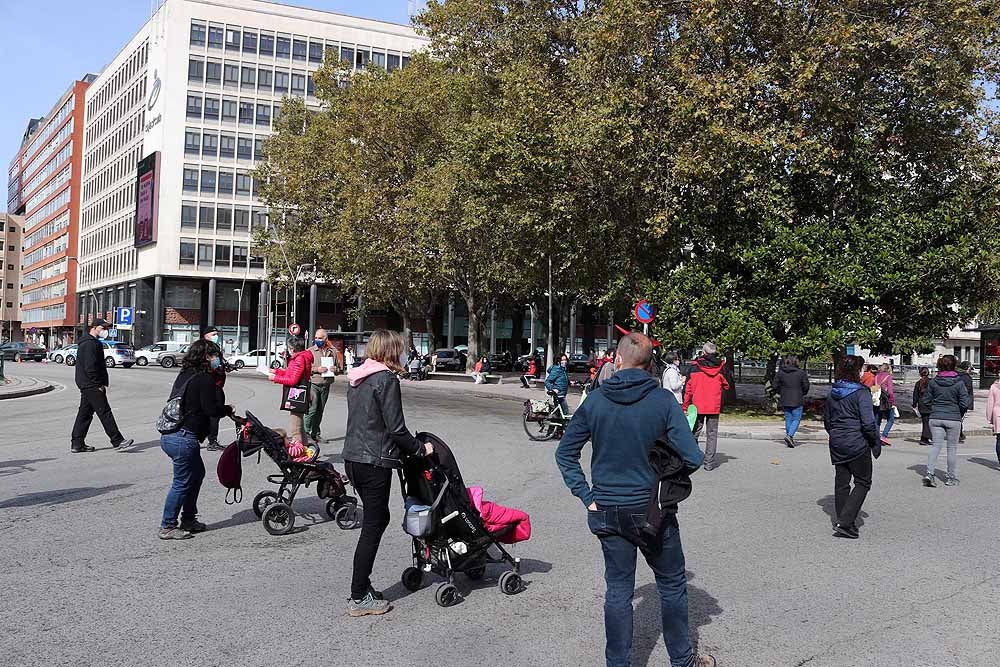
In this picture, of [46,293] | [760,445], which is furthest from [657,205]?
[46,293]

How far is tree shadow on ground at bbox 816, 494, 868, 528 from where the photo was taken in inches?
323

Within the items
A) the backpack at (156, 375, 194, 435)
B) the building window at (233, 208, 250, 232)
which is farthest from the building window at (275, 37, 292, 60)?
the backpack at (156, 375, 194, 435)

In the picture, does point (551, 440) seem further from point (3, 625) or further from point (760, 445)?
point (3, 625)

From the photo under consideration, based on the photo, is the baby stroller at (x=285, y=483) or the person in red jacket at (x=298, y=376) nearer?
the baby stroller at (x=285, y=483)

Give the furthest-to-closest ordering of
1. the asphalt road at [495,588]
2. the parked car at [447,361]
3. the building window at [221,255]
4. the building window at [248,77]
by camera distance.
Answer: the building window at [221,255], the building window at [248,77], the parked car at [447,361], the asphalt road at [495,588]

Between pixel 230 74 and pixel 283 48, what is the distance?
4.84m

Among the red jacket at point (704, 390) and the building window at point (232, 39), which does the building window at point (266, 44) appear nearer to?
the building window at point (232, 39)

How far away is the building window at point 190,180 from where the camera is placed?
6969 centimetres

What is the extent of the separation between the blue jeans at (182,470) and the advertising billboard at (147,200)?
67365 millimetres

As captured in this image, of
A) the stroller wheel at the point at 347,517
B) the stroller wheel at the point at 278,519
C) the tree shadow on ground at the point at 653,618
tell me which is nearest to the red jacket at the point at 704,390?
the stroller wheel at the point at 347,517

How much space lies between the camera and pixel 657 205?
23703 millimetres

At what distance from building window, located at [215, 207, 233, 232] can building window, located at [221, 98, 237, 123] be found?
15.0 feet

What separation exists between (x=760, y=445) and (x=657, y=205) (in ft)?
30.9

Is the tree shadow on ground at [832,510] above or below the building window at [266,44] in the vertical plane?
below
